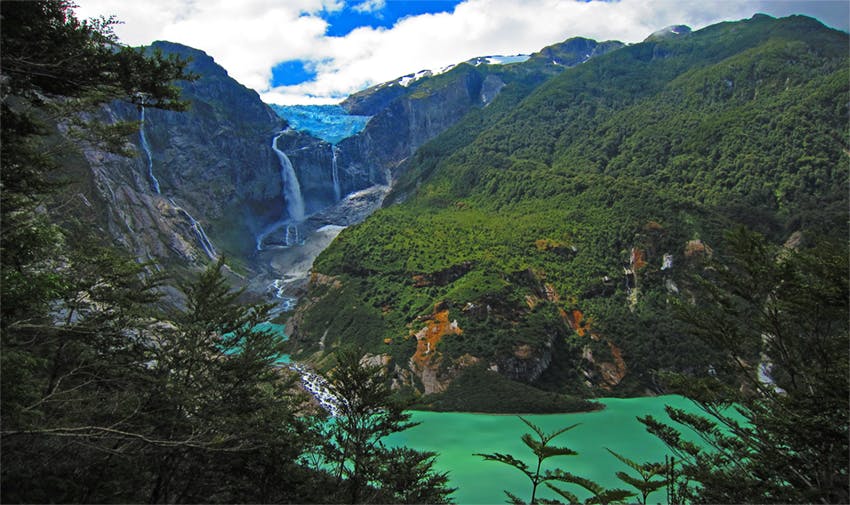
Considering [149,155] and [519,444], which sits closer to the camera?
[519,444]

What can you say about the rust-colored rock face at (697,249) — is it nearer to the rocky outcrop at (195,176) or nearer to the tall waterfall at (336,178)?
the rocky outcrop at (195,176)

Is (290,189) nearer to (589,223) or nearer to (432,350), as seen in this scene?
(589,223)

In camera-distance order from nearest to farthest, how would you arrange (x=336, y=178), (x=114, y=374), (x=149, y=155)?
(x=114, y=374) < (x=149, y=155) < (x=336, y=178)

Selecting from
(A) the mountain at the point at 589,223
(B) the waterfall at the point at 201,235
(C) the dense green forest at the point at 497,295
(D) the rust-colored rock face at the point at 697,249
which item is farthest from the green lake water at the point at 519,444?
(B) the waterfall at the point at 201,235

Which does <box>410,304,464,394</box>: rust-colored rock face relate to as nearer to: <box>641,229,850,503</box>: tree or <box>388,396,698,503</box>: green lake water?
<box>388,396,698,503</box>: green lake water

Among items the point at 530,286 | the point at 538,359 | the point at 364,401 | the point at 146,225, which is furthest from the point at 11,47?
the point at 146,225

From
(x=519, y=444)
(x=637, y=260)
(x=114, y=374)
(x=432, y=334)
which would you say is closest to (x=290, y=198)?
(x=432, y=334)
